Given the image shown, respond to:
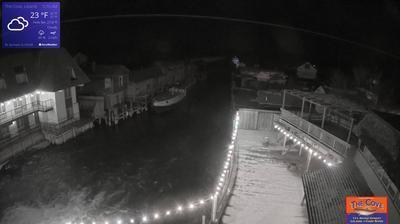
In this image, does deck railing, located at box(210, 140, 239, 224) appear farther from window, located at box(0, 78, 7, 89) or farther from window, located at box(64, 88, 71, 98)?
window, located at box(0, 78, 7, 89)

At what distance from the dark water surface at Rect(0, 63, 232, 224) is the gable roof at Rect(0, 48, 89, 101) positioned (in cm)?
627

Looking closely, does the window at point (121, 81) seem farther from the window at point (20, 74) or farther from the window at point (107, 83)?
the window at point (20, 74)

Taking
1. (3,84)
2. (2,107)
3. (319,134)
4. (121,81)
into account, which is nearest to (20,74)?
(3,84)

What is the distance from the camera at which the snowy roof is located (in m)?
12.5

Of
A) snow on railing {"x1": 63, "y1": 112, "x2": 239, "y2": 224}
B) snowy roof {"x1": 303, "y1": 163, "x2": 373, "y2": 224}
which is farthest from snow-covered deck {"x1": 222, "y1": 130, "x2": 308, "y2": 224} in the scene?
snowy roof {"x1": 303, "y1": 163, "x2": 373, "y2": 224}

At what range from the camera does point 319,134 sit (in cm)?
1891

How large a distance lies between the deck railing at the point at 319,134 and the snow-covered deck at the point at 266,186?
2.44 metres

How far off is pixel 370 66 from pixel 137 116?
3718 cm

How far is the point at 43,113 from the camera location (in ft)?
102

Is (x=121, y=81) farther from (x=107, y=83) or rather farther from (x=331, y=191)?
(x=331, y=191)

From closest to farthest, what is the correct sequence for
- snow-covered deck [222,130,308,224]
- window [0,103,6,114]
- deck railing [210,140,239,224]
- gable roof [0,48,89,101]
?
deck railing [210,140,239,224] < snow-covered deck [222,130,308,224] < window [0,103,6,114] < gable roof [0,48,89,101]
